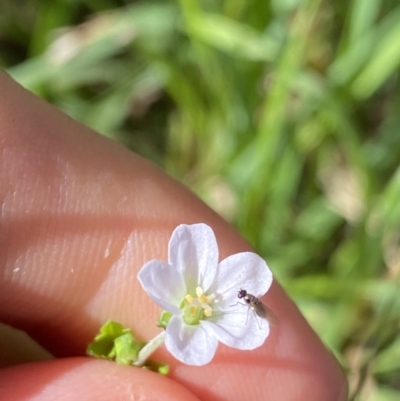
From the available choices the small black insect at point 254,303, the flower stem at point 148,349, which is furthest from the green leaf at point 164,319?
the small black insect at point 254,303

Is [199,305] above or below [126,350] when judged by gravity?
above

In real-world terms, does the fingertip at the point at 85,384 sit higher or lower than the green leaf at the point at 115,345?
lower

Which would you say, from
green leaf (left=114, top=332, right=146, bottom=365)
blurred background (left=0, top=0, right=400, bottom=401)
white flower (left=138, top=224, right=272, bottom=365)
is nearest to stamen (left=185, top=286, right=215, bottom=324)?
white flower (left=138, top=224, right=272, bottom=365)

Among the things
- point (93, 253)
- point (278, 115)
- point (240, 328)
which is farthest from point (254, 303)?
point (278, 115)

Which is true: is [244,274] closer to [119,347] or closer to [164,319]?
[164,319]

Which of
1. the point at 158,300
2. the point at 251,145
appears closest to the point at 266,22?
the point at 251,145

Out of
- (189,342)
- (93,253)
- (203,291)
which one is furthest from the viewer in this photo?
(93,253)

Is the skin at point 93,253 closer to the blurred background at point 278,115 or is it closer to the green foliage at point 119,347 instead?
the green foliage at point 119,347

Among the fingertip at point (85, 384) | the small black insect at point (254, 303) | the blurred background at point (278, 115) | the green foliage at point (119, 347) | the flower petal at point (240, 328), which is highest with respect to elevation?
the blurred background at point (278, 115)
